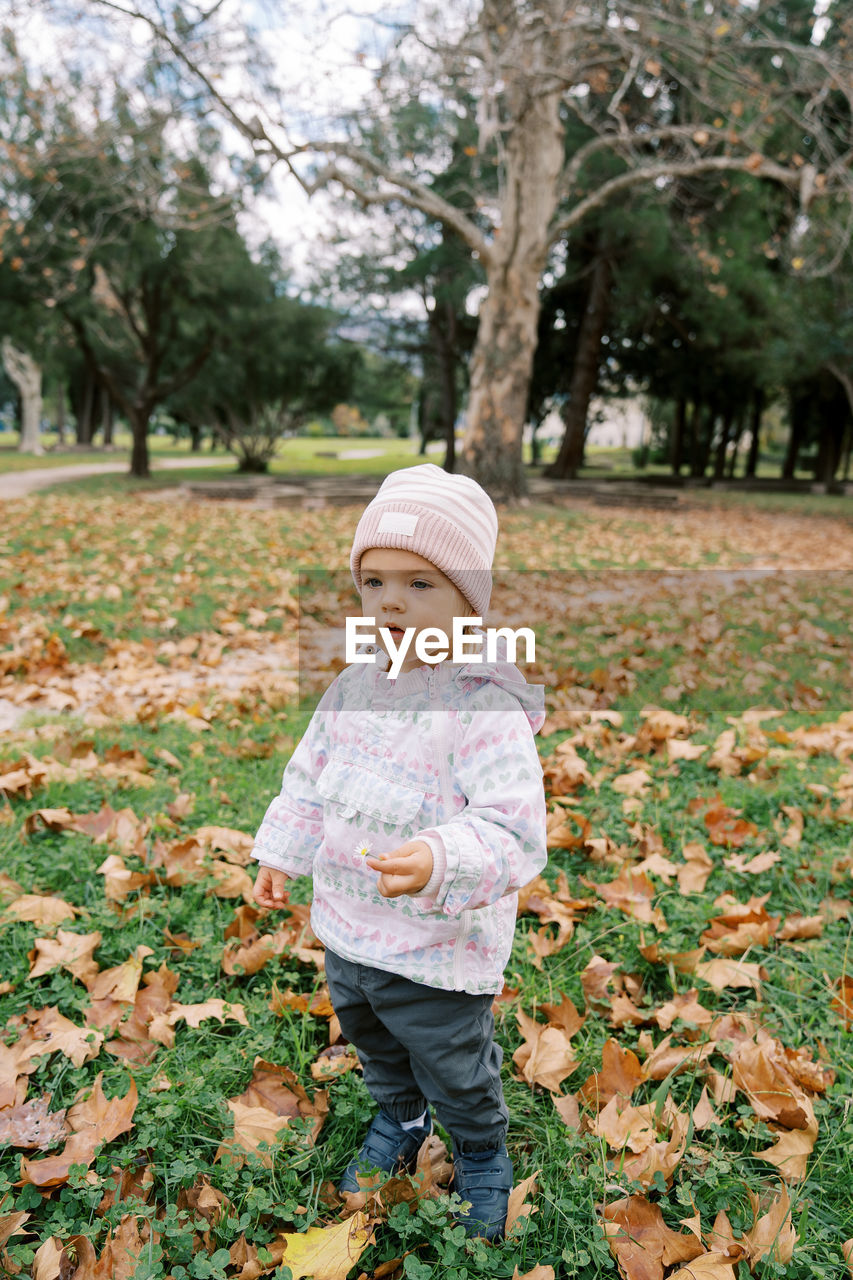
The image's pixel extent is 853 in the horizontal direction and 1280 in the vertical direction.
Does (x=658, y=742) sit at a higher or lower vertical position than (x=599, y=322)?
lower

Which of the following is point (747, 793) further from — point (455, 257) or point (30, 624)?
point (455, 257)

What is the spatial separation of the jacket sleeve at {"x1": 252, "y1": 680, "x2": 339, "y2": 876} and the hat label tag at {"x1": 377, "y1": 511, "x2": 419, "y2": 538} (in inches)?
14.4

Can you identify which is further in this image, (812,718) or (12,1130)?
(812,718)

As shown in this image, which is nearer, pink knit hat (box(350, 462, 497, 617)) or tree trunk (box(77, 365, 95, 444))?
pink knit hat (box(350, 462, 497, 617))

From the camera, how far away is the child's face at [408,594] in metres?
1.48

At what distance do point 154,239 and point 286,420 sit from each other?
1006 cm

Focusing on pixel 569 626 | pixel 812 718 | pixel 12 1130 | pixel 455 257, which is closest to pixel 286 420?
pixel 455 257

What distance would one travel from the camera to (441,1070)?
60.0 inches

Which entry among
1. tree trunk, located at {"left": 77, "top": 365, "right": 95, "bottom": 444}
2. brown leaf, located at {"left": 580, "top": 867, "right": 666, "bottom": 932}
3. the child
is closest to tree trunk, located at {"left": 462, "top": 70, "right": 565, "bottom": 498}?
brown leaf, located at {"left": 580, "top": 867, "right": 666, "bottom": 932}

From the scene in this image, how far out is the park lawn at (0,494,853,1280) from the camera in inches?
62.1

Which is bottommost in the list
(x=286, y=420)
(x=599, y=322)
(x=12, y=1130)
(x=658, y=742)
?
(x=12, y=1130)

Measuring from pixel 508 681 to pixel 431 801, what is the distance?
0.24 m

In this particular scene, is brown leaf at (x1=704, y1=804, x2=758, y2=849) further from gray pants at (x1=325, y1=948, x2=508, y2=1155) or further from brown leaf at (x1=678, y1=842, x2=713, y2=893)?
gray pants at (x1=325, y1=948, x2=508, y2=1155)

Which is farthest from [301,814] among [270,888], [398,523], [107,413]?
[107,413]
